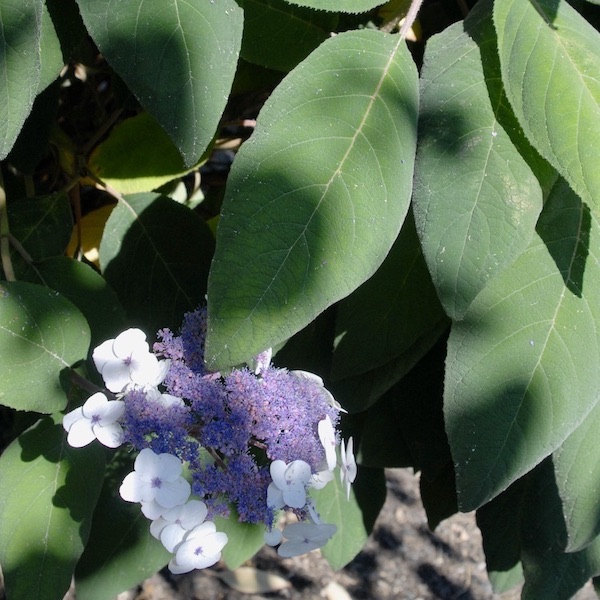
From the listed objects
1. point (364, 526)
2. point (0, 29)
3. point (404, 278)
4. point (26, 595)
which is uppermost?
point (0, 29)

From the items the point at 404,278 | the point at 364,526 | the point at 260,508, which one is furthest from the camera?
the point at 364,526

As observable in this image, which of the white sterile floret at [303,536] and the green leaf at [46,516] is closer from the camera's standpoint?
the white sterile floret at [303,536]

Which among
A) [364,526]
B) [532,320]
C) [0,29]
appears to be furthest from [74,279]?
[364,526]

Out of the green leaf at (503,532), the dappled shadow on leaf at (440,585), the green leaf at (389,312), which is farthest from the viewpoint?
the dappled shadow on leaf at (440,585)

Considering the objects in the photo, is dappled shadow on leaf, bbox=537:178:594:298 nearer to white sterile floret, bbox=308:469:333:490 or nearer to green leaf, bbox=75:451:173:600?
white sterile floret, bbox=308:469:333:490

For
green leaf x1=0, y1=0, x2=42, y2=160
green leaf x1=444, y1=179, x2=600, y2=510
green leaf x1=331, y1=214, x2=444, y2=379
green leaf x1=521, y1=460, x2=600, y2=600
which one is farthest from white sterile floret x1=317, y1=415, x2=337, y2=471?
green leaf x1=521, y1=460, x2=600, y2=600

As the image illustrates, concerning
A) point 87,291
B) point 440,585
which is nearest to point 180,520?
point 87,291

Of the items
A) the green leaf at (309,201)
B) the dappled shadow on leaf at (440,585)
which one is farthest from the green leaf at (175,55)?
the dappled shadow on leaf at (440,585)

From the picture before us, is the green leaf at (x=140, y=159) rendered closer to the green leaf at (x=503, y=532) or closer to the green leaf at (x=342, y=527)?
the green leaf at (x=342, y=527)

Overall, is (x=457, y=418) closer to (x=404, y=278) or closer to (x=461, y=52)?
(x=404, y=278)
